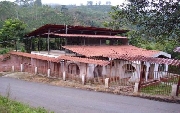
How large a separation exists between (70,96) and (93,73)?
20.5ft

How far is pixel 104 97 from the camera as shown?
1706 cm

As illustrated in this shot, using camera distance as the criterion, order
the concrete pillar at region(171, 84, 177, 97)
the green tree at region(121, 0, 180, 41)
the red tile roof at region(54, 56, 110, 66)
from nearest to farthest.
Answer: the green tree at region(121, 0, 180, 41) < the concrete pillar at region(171, 84, 177, 97) < the red tile roof at region(54, 56, 110, 66)

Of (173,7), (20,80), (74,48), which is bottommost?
(20,80)

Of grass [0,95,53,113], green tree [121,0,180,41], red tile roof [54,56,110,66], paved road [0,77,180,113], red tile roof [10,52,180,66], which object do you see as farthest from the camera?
red tile roof [54,56,110,66]

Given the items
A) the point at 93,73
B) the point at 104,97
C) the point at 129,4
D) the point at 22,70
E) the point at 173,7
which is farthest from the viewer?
the point at 22,70

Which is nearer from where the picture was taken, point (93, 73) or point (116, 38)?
point (93, 73)

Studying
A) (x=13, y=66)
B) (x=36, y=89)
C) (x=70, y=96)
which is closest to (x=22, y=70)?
(x=13, y=66)

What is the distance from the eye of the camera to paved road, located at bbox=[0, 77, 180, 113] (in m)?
14.0

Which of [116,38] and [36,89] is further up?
[116,38]

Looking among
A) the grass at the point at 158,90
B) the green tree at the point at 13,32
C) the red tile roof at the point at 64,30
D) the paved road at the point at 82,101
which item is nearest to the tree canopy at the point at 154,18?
the paved road at the point at 82,101

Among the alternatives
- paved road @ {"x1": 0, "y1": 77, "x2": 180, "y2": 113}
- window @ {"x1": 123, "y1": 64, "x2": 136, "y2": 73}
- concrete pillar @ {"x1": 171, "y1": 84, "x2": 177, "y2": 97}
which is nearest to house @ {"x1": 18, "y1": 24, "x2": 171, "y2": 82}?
window @ {"x1": 123, "y1": 64, "x2": 136, "y2": 73}

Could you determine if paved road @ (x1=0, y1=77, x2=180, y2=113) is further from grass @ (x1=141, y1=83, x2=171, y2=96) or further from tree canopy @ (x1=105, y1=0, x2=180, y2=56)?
tree canopy @ (x1=105, y1=0, x2=180, y2=56)

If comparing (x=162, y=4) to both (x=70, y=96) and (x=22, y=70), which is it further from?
(x=22, y=70)

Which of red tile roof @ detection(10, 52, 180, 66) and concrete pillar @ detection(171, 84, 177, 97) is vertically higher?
red tile roof @ detection(10, 52, 180, 66)
